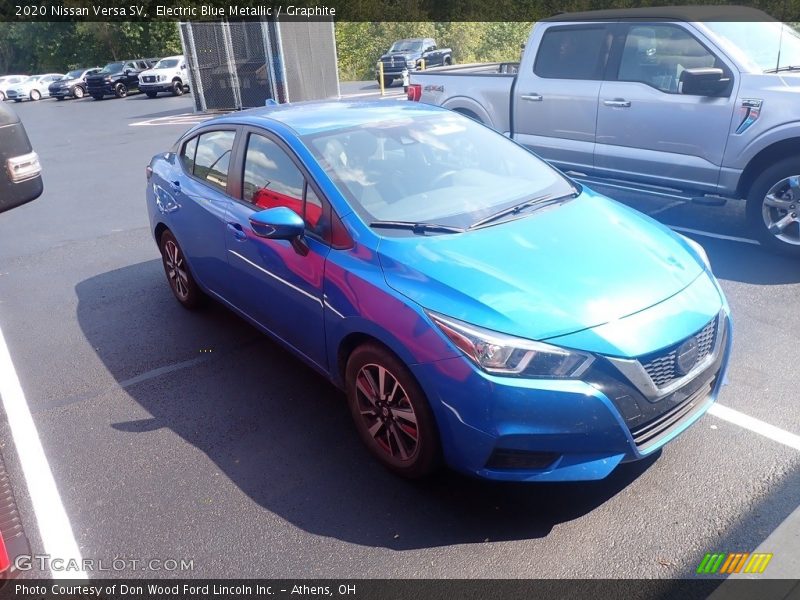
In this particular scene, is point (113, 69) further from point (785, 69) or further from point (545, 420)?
point (545, 420)

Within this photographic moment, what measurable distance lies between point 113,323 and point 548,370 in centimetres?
395

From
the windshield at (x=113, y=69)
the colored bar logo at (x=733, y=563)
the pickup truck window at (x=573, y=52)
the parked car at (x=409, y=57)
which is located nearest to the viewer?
the colored bar logo at (x=733, y=563)

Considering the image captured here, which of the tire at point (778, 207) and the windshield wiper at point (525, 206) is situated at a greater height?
the windshield wiper at point (525, 206)

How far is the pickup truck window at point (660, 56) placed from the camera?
5.92 m

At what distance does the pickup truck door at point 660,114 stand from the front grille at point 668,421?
11.7ft

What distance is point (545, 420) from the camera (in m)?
2.61

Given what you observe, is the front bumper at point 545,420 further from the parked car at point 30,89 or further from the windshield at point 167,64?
the parked car at point 30,89

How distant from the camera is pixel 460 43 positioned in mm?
36219

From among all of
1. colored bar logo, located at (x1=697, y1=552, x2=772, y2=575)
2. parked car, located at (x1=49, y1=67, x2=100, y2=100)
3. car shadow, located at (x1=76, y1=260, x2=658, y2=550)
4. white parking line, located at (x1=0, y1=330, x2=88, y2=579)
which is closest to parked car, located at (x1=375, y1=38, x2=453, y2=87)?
parked car, located at (x1=49, y1=67, x2=100, y2=100)

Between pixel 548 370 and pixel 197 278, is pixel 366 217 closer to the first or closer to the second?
pixel 548 370

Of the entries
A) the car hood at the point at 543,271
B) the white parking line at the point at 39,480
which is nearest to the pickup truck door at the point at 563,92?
the car hood at the point at 543,271

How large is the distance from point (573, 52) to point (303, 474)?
217 inches

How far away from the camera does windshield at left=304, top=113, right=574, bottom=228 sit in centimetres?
346

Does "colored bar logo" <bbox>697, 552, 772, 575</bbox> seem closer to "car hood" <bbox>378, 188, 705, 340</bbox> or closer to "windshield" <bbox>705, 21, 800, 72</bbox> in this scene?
"car hood" <bbox>378, 188, 705, 340</bbox>
